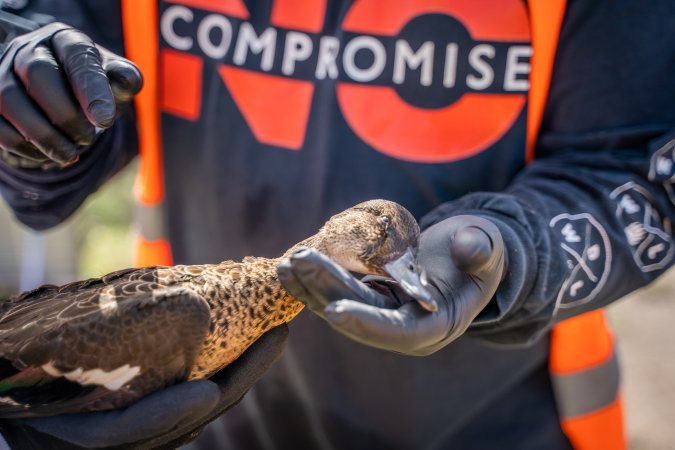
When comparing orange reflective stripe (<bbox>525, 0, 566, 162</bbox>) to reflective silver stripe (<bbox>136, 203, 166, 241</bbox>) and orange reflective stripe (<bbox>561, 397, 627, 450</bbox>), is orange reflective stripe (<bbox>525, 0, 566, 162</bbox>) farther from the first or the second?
reflective silver stripe (<bbox>136, 203, 166, 241</bbox>)

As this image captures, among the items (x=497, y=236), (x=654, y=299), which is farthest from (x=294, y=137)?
(x=654, y=299)

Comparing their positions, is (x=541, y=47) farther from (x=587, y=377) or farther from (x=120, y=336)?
(x=120, y=336)

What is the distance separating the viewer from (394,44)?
2.08 meters

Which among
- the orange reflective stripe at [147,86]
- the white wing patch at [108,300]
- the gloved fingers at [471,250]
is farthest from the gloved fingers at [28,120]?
the gloved fingers at [471,250]

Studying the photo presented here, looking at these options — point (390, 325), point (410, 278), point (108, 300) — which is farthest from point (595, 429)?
point (108, 300)

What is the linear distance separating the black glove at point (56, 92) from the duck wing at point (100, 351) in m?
0.40

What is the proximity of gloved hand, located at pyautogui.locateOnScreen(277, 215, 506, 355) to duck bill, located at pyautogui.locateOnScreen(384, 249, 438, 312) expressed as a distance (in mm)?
18

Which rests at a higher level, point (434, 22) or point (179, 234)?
point (434, 22)

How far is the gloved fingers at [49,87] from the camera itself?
1620mm

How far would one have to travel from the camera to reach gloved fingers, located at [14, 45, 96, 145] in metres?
1.62

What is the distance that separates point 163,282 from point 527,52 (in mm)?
1219

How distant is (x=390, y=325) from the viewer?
4.70ft

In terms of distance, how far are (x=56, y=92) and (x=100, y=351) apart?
0.61m

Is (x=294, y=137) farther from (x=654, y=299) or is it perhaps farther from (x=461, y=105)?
(x=654, y=299)
